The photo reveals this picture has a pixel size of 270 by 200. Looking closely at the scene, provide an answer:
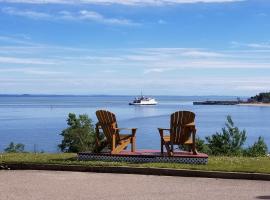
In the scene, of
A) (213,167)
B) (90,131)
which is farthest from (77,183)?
(90,131)

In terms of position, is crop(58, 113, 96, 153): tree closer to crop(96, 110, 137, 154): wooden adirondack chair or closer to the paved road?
crop(96, 110, 137, 154): wooden adirondack chair

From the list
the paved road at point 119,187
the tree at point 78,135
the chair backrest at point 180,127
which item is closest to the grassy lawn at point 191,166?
the paved road at point 119,187

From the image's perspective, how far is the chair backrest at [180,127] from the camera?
12703 mm

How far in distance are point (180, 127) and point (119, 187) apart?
3.79 metres

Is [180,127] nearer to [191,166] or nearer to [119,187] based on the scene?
[191,166]

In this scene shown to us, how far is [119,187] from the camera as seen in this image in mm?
9273

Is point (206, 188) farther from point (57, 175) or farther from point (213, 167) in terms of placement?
point (57, 175)

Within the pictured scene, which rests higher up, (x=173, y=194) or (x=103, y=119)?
(x=103, y=119)

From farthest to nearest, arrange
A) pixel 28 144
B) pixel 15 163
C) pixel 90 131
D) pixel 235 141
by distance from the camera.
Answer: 1. pixel 28 144
2. pixel 90 131
3. pixel 235 141
4. pixel 15 163

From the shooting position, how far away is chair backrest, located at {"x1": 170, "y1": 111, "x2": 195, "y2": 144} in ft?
41.7

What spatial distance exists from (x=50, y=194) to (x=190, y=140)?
4.98 meters

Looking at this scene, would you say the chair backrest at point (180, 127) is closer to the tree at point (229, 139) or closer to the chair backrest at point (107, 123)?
the chair backrest at point (107, 123)

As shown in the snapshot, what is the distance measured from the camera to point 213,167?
1113 cm

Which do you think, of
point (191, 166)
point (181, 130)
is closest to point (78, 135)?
point (181, 130)
